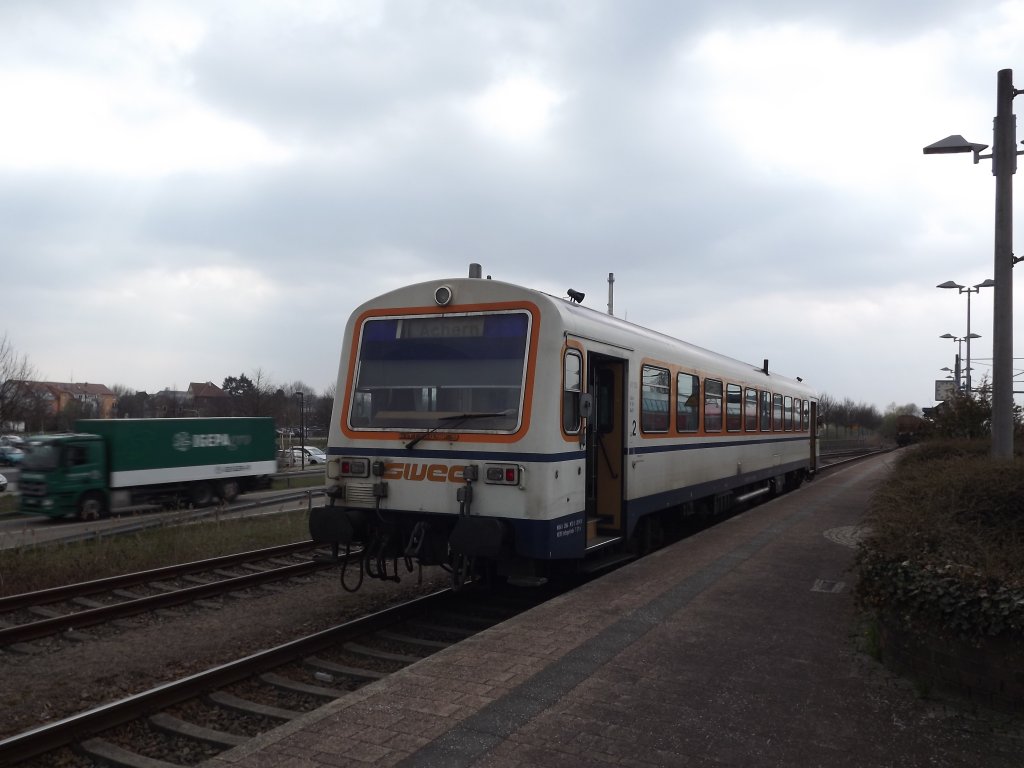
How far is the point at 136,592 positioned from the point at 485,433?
560 cm

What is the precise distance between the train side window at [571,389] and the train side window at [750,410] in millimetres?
7885

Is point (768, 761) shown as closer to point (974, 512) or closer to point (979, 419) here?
point (974, 512)

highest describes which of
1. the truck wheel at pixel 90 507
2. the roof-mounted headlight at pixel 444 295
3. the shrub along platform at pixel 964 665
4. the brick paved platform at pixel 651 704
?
the roof-mounted headlight at pixel 444 295

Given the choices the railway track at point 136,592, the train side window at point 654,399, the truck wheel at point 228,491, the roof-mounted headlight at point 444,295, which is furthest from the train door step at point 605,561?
the truck wheel at point 228,491

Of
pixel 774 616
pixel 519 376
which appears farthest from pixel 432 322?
pixel 774 616

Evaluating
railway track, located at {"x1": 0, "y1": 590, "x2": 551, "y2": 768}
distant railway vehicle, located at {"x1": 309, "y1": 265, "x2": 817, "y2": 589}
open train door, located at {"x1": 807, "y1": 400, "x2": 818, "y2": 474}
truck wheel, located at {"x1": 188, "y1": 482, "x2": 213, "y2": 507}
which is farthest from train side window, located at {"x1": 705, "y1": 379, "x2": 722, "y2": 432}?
truck wheel, located at {"x1": 188, "y1": 482, "x2": 213, "y2": 507}

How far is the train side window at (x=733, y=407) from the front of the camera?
13.7 metres

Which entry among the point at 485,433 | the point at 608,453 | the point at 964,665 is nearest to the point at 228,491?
the point at 608,453

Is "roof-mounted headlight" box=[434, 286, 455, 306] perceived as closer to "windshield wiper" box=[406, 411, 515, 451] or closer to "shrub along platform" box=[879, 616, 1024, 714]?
"windshield wiper" box=[406, 411, 515, 451]

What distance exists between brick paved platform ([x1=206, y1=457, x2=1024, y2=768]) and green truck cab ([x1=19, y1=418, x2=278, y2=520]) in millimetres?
18967

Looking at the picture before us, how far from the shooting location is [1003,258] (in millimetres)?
9602

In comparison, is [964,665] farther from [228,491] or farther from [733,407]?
[228,491]

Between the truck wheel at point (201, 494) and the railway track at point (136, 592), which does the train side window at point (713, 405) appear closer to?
the railway track at point (136, 592)

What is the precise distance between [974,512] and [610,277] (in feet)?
59.0
